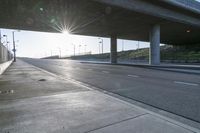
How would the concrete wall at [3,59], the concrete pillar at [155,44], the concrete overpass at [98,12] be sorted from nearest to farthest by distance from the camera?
the concrete wall at [3,59] → the concrete overpass at [98,12] → the concrete pillar at [155,44]

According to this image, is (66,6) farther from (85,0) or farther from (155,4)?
(155,4)

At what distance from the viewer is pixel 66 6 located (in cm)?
2316

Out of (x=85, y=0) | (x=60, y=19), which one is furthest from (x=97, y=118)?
(x=60, y=19)

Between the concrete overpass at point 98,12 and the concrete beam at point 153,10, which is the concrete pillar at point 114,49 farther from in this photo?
the concrete beam at point 153,10

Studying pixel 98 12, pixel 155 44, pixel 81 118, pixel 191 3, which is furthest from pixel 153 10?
pixel 81 118

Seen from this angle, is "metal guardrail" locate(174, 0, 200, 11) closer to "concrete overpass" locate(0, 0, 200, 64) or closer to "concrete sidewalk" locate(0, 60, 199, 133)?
"concrete overpass" locate(0, 0, 200, 64)

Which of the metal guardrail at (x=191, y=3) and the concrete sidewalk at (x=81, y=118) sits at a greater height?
the metal guardrail at (x=191, y=3)

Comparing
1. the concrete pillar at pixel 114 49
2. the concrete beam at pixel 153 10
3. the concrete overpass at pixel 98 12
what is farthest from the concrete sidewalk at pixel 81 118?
the concrete pillar at pixel 114 49

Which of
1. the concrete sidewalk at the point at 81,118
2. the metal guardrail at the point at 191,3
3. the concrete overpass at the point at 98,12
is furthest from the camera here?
the metal guardrail at the point at 191,3

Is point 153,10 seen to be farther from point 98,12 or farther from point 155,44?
point 155,44

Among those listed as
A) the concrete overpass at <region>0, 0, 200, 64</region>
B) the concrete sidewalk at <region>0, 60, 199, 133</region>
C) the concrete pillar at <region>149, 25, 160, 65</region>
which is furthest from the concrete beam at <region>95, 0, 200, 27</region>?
the concrete sidewalk at <region>0, 60, 199, 133</region>

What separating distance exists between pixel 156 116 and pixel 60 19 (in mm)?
26714

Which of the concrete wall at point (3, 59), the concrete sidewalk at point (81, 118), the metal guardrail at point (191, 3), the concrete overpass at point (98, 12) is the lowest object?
the concrete sidewalk at point (81, 118)

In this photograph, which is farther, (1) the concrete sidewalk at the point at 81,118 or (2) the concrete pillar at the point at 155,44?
(2) the concrete pillar at the point at 155,44
